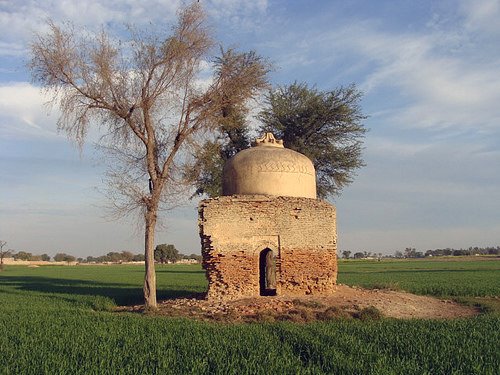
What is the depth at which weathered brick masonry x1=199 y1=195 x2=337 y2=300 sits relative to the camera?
1688 cm

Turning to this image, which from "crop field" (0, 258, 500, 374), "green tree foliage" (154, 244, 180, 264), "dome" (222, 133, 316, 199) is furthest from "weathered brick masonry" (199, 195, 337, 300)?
"green tree foliage" (154, 244, 180, 264)

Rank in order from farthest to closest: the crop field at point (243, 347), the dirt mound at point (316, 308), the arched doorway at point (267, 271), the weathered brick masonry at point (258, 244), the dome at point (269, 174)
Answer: the arched doorway at point (267, 271)
the dome at point (269, 174)
the weathered brick masonry at point (258, 244)
the dirt mound at point (316, 308)
the crop field at point (243, 347)

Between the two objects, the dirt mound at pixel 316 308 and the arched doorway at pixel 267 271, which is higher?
the arched doorway at pixel 267 271

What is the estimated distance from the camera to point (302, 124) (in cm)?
2553

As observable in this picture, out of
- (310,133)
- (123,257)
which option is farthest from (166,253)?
(310,133)

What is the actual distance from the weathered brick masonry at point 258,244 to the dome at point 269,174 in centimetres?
77

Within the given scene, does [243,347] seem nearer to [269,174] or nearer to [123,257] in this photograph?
[269,174]

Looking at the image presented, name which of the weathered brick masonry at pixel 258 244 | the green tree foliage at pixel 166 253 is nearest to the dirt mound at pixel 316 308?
the weathered brick masonry at pixel 258 244

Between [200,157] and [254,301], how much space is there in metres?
6.00

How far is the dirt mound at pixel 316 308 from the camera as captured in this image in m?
14.2

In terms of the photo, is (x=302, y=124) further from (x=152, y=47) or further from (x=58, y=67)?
(x=58, y=67)

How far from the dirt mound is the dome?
3.77m

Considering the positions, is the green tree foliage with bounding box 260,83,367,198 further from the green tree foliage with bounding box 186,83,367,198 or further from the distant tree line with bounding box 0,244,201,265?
the distant tree line with bounding box 0,244,201,265

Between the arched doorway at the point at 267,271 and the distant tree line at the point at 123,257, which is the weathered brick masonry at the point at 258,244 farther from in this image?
the distant tree line at the point at 123,257
